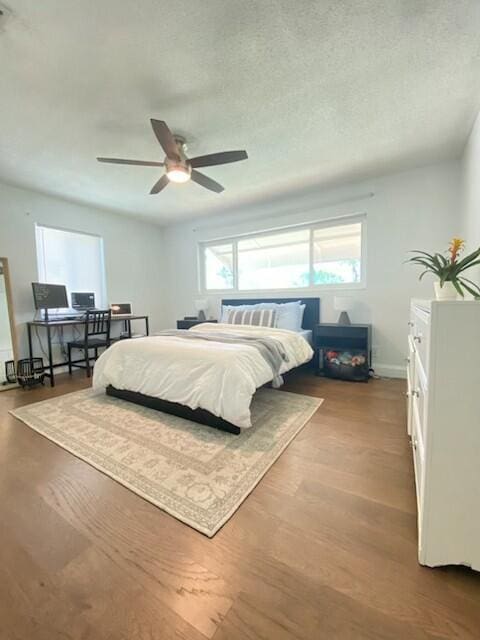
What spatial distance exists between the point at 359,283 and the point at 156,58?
129 inches

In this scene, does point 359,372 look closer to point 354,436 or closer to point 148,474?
point 354,436

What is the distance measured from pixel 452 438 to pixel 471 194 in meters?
2.53

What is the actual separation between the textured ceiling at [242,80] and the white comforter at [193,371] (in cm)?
194

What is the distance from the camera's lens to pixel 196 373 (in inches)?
91.0

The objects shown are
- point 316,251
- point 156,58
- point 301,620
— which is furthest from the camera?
point 316,251

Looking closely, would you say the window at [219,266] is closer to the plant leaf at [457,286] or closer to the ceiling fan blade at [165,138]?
the ceiling fan blade at [165,138]

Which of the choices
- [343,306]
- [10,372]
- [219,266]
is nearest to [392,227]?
[343,306]

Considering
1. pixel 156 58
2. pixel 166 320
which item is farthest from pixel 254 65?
pixel 166 320

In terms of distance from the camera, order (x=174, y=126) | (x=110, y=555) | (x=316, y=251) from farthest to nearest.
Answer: (x=316, y=251), (x=174, y=126), (x=110, y=555)

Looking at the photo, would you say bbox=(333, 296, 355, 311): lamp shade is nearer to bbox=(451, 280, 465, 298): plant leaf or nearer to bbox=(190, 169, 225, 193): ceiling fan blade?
bbox=(190, 169, 225, 193): ceiling fan blade

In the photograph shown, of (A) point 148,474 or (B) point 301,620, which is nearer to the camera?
(B) point 301,620

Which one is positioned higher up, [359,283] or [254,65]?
[254,65]

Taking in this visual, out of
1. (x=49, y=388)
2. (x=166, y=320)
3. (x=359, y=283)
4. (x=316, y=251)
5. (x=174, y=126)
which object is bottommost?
(x=49, y=388)

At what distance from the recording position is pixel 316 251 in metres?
4.20
